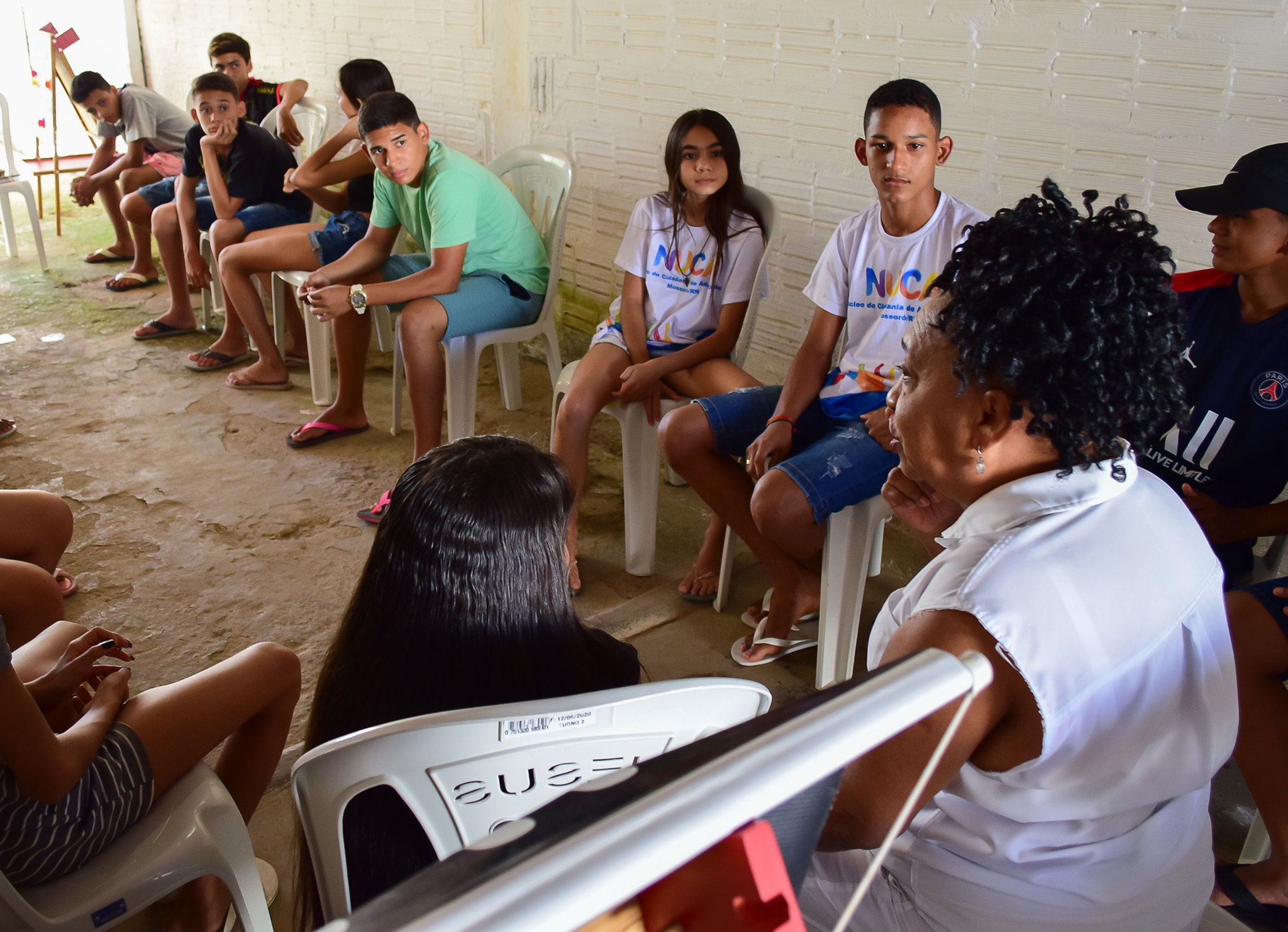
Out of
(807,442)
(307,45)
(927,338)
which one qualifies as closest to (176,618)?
(807,442)

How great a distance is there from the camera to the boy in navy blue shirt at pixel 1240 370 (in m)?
1.73

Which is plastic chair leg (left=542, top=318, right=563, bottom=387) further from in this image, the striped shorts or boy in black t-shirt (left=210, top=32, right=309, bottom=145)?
the striped shorts

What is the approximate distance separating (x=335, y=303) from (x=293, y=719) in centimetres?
155

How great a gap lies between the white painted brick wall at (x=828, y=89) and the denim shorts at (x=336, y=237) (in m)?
0.89

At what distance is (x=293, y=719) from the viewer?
2072mm

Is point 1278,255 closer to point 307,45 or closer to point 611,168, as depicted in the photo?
point 611,168

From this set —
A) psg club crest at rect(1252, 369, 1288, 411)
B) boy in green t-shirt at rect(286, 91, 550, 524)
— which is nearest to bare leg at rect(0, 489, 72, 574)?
boy in green t-shirt at rect(286, 91, 550, 524)

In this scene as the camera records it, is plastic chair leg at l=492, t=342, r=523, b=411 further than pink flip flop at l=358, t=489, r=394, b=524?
Yes

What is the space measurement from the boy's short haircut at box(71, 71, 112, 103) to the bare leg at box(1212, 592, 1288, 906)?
551 centimetres

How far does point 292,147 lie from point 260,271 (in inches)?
44.6

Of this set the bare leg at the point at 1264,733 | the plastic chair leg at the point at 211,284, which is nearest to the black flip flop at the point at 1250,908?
the bare leg at the point at 1264,733

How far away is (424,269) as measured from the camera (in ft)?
10.5

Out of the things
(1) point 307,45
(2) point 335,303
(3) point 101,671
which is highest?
(1) point 307,45

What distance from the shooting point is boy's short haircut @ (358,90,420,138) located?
2.90 m
